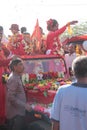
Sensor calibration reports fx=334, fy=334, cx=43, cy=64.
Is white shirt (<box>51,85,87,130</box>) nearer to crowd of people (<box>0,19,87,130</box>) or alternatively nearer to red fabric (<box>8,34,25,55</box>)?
crowd of people (<box>0,19,87,130</box>)

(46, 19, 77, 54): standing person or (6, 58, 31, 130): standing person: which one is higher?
(46, 19, 77, 54): standing person

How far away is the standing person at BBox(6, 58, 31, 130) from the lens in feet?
15.5

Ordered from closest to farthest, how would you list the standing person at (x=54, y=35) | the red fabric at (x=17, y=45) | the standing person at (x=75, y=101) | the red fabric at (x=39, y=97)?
the standing person at (x=75, y=101), the red fabric at (x=39, y=97), the standing person at (x=54, y=35), the red fabric at (x=17, y=45)

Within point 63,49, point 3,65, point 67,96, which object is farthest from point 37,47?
point 67,96

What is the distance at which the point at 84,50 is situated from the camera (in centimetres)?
759

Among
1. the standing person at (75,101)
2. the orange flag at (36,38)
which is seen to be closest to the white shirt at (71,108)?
the standing person at (75,101)

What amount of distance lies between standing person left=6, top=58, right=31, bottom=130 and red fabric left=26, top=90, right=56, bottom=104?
0.27m

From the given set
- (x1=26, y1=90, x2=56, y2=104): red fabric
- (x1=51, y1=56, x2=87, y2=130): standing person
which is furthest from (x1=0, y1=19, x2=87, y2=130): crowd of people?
(x1=26, y1=90, x2=56, y2=104): red fabric

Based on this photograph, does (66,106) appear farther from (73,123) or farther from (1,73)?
(1,73)

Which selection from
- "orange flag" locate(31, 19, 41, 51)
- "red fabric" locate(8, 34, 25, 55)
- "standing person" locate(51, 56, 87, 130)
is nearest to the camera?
"standing person" locate(51, 56, 87, 130)

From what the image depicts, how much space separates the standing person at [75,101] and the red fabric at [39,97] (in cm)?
191

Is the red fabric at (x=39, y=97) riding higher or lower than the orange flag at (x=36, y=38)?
lower

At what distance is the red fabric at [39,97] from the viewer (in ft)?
16.1

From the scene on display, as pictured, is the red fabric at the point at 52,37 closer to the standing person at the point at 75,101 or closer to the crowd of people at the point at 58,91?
the crowd of people at the point at 58,91
